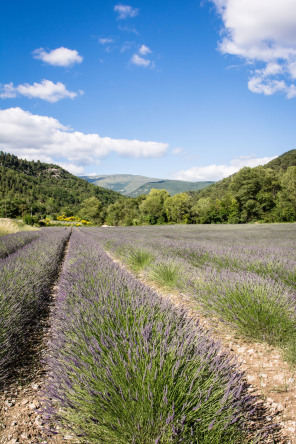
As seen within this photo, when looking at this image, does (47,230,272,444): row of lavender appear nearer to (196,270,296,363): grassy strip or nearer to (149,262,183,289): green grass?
(196,270,296,363): grassy strip

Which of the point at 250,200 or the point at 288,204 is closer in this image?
the point at 288,204

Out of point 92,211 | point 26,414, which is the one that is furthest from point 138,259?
point 92,211

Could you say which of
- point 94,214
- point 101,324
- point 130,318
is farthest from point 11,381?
point 94,214

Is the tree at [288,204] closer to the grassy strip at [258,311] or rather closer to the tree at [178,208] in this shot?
the tree at [178,208]

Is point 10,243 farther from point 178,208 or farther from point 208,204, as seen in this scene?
point 208,204

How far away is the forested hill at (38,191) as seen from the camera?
7012cm

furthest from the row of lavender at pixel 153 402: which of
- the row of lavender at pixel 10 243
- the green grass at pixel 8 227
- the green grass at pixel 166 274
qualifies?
the green grass at pixel 8 227

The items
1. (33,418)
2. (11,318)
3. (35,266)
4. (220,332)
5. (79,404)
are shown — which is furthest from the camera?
(35,266)

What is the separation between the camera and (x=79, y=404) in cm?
115

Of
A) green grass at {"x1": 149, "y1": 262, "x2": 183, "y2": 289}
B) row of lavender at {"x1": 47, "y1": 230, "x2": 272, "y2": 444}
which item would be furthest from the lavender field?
green grass at {"x1": 149, "y1": 262, "x2": 183, "y2": 289}

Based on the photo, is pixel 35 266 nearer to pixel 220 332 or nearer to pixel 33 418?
pixel 33 418

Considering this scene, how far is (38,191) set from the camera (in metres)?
95.7

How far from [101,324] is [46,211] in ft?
281

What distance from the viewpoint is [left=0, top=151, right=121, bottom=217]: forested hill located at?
2761 inches
